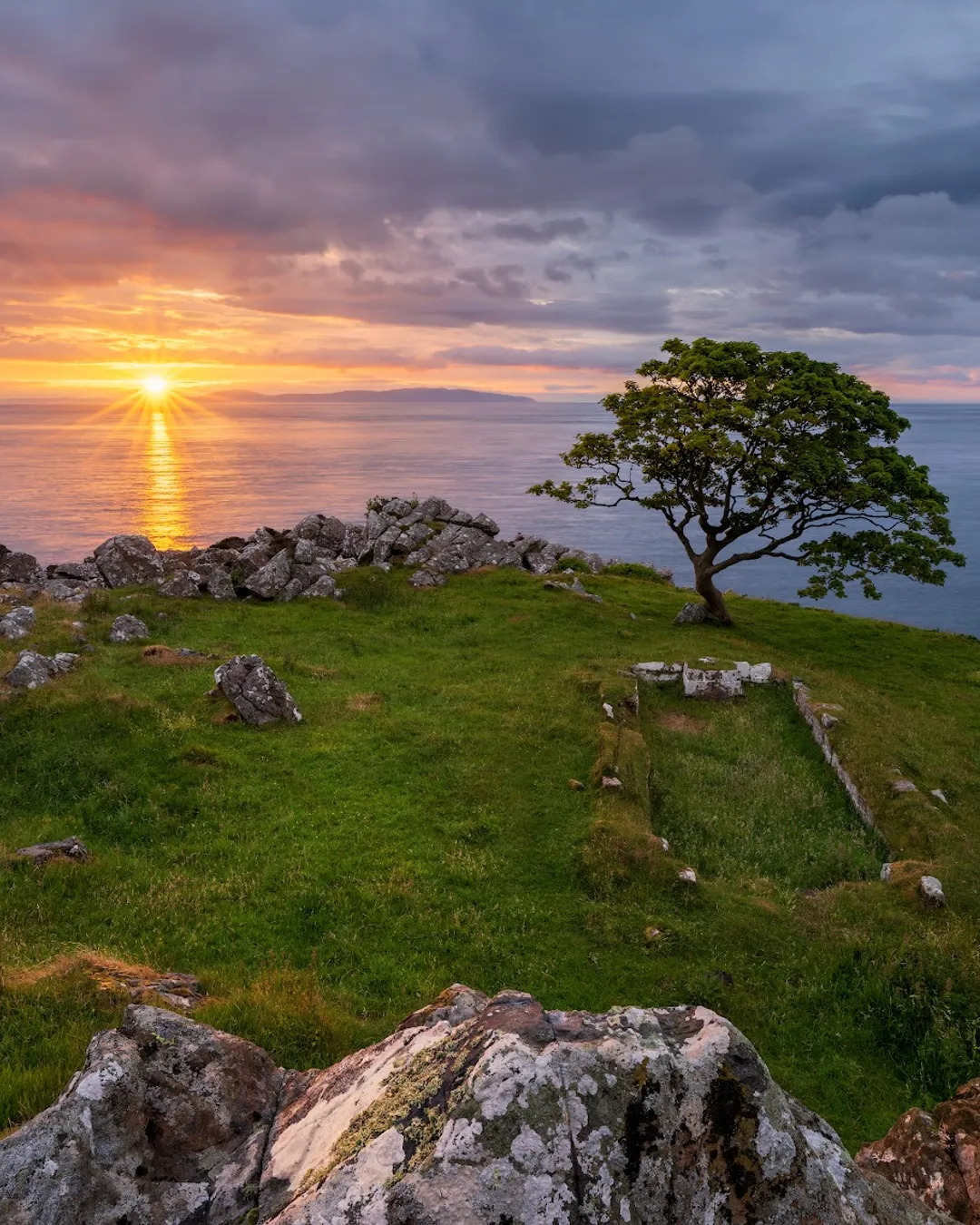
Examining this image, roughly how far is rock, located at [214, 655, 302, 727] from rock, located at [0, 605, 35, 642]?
481 inches

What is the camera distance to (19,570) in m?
→ 48.2

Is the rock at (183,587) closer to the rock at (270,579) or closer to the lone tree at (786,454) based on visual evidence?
the rock at (270,579)

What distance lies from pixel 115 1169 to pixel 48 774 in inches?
680

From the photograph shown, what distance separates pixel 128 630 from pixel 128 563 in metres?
13.3

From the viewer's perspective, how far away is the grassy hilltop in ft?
41.3

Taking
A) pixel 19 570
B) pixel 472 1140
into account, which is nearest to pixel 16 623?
pixel 19 570

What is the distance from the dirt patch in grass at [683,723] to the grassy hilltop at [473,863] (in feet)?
0.41

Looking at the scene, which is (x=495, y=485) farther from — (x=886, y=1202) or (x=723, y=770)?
(x=886, y=1202)

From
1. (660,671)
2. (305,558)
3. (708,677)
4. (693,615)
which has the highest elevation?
(305,558)

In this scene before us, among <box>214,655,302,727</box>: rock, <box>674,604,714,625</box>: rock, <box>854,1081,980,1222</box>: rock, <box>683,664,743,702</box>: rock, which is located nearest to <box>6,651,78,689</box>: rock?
<box>214,655,302,727</box>: rock

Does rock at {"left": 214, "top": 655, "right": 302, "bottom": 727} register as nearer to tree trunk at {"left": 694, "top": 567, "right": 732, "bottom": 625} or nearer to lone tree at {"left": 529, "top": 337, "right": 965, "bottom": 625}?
lone tree at {"left": 529, "top": 337, "right": 965, "bottom": 625}

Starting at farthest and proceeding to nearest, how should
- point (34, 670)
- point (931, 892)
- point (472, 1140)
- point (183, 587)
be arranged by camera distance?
1. point (183, 587)
2. point (34, 670)
3. point (931, 892)
4. point (472, 1140)

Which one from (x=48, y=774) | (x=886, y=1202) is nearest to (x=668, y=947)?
(x=886, y=1202)

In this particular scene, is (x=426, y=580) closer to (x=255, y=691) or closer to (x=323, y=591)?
(x=323, y=591)
